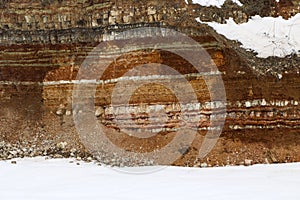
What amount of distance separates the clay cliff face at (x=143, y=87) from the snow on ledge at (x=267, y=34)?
0.10 meters

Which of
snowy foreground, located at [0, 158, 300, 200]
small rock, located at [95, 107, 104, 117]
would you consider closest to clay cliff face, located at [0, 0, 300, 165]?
small rock, located at [95, 107, 104, 117]

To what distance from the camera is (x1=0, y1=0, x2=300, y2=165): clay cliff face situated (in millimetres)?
7422

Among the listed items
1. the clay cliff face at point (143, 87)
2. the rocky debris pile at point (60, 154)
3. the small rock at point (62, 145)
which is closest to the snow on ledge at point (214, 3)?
the clay cliff face at point (143, 87)

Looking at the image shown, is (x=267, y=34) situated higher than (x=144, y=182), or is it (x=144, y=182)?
(x=267, y=34)

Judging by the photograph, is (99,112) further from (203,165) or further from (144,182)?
(144,182)

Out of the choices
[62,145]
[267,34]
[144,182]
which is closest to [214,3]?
[267,34]

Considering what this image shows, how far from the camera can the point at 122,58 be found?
7.99 m

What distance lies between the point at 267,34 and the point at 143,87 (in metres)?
1.90

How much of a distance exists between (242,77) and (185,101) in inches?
34.3

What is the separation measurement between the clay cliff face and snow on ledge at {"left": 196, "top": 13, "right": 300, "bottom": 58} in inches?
3.8

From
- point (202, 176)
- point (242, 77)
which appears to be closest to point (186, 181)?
point (202, 176)

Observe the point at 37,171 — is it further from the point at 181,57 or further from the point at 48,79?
the point at 181,57

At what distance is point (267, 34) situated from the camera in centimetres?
739

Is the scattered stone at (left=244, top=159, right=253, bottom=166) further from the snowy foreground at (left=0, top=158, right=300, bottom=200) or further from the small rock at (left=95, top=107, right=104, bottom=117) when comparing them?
the small rock at (left=95, top=107, right=104, bottom=117)
